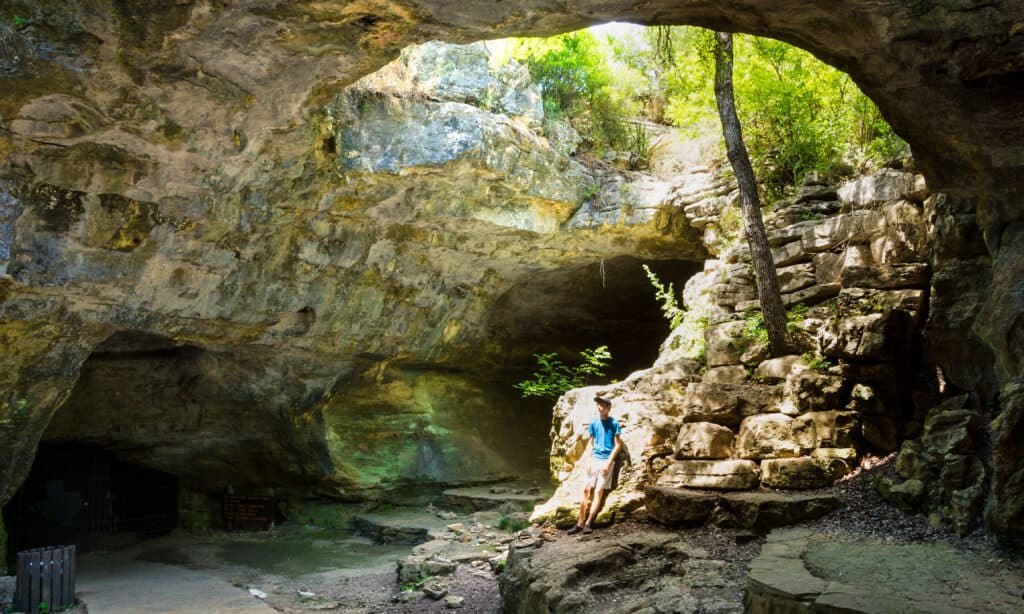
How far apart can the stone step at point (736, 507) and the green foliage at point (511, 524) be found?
4.17 meters

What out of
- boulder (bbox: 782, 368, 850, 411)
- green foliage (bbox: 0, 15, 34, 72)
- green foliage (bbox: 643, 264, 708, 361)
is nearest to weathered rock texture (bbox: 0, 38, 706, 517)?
green foliage (bbox: 0, 15, 34, 72)

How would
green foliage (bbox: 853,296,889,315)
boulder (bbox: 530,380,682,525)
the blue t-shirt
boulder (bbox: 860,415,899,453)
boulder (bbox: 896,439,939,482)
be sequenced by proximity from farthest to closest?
green foliage (bbox: 853,296,889,315) < boulder (bbox: 530,380,682,525) < the blue t-shirt < boulder (bbox: 860,415,899,453) < boulder (bbox: 896,439,939,482)

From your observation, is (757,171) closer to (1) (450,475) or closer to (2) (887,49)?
(2) (887,49)

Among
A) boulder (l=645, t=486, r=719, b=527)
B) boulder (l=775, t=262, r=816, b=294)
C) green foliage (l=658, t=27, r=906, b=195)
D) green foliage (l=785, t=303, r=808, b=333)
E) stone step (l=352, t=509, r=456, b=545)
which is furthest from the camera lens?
stone step (l=352, t=509, r=456, b=545)

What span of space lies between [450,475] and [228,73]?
10.6 meters

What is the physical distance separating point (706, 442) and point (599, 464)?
1.20m

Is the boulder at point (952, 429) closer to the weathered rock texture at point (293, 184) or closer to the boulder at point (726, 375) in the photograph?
the weathered rock texture at point (293, 184)

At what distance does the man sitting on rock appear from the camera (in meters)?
7.69

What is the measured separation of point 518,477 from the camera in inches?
628

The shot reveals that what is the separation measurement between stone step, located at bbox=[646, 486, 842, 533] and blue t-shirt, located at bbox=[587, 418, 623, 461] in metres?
0.59

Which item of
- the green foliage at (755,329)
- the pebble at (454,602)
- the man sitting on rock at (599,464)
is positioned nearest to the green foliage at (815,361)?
the green foliage at (755,329)

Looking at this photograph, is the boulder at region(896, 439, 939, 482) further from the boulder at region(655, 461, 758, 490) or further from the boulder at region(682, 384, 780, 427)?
the boulder at region(682, 384, 780, 427)

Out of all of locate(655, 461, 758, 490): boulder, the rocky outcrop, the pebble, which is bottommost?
the pebble

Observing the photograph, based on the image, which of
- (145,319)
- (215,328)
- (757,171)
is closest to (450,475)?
(215,328)
